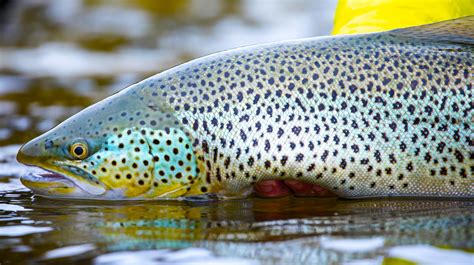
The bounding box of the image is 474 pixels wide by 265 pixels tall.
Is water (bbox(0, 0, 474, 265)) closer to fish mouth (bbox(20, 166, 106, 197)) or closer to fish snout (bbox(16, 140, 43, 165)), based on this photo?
fish mouth (bbox(20, 166, 106, 197))

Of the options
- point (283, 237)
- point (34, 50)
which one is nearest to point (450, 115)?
point (283, 237)

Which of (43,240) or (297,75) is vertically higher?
(297,75)

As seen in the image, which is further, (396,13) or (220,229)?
(396,13)

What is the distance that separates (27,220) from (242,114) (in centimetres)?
93

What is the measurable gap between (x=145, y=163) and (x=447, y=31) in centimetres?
135

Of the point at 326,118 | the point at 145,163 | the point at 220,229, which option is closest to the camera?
the point at 220,229

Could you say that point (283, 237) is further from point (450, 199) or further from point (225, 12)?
point (225, 12)

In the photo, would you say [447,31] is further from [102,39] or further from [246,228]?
[102,39]

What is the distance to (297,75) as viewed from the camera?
3818 mm

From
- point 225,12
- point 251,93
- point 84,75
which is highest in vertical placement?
point 225,12

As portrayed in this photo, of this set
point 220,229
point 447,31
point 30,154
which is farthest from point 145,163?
point 447,31

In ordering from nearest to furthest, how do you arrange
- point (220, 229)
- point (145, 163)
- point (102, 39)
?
1. point (220, 229)
2. point (145, 163)
3. point (102, 39)

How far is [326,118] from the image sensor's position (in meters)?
3.72

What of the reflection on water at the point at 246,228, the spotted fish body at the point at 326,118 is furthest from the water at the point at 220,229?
the spotted fish body at the point at 326,118
